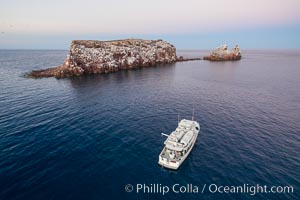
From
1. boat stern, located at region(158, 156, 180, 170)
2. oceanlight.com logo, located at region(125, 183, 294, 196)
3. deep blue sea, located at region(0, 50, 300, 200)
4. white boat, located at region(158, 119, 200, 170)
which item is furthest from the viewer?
white boat, located at region(158, 119, 200, 170)

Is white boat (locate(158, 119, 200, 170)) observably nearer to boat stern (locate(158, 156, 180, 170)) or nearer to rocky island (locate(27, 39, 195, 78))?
boat stern (locate(158, 156, 180, 170))

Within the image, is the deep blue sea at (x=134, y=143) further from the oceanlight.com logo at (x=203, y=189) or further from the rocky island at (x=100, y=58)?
the rocky island at (x=100, y=58)

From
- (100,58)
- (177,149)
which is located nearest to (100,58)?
(100,58)

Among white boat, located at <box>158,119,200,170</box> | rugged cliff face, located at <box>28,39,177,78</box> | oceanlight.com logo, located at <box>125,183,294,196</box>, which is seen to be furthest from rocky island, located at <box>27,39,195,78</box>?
oceanlight.com logo, located at <box>125,183,294,196</box>

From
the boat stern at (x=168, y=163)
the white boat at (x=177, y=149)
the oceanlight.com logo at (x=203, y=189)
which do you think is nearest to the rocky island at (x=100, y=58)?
the white boat at (x=177, y=149)

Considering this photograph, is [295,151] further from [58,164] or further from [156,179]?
[58,164]

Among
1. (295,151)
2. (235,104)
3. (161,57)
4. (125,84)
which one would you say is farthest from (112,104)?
(161,57)
